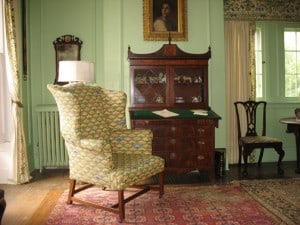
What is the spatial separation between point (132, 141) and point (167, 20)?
197 centimetres

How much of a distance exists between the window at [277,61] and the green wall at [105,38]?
2.89ft

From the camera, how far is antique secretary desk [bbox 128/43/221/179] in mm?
3910

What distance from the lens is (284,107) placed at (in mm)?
5125

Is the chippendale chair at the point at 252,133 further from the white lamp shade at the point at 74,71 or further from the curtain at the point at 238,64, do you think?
the white lamp shade at the point at 74,71

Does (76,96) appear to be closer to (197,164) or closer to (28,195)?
(28,195)

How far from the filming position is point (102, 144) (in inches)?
109

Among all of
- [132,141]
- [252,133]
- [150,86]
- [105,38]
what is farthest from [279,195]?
[105,38]

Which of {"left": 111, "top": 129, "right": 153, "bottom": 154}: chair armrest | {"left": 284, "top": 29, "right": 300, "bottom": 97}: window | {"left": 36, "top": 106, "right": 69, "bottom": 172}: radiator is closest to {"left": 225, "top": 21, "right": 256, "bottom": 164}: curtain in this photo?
{"left": 284, "top": 29, "right": 300, "bottom": 97}: window

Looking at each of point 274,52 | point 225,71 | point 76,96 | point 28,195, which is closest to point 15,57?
point 76,96

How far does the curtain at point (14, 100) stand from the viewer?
3.80 metres

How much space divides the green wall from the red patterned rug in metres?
1.35

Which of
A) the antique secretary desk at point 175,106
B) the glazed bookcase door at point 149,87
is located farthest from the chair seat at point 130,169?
the glazed bookcase door at point 149,87

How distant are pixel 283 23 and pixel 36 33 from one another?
3.70m

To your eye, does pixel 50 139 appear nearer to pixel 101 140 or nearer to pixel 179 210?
pixel 101 140
